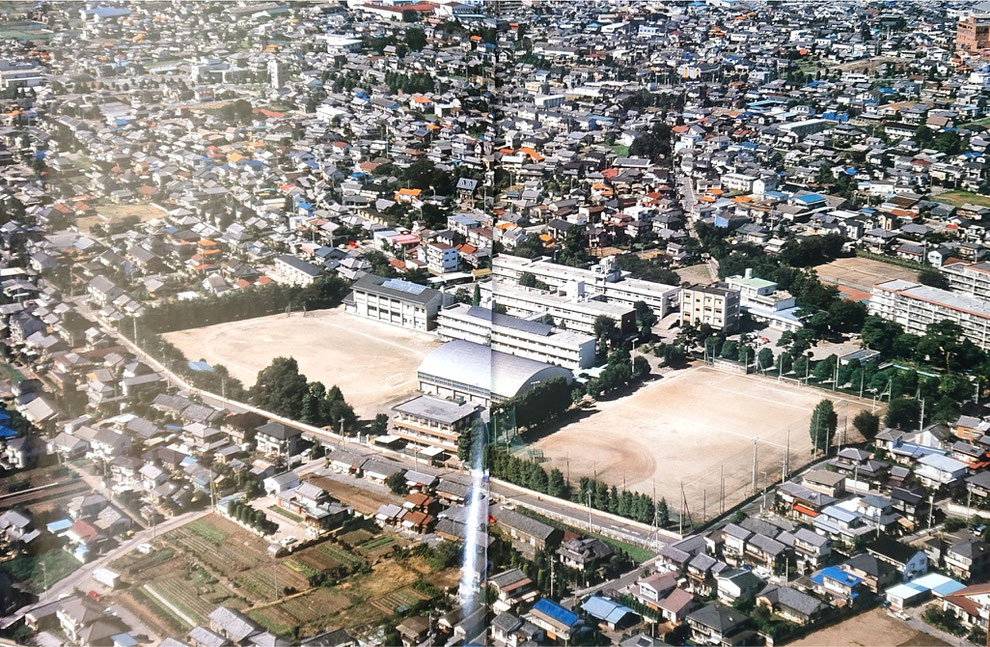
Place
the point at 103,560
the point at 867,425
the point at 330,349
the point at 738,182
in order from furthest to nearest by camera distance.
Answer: the point at 738,182
the point at 330,349
the point at 867,425
the point at 103,560

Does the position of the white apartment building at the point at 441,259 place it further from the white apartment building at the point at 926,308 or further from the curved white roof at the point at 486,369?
the white apartment building at the point at 926,308

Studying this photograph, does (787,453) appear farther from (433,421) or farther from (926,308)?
(926,308)

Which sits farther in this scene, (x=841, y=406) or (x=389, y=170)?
(x=389, y=170)

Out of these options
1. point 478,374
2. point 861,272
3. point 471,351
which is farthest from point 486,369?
point 861,272

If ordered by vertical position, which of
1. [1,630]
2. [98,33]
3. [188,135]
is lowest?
[1,630]

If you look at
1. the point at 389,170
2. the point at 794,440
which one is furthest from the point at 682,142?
the point at 794,440

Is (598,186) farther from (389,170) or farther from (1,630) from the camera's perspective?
(1,630)
